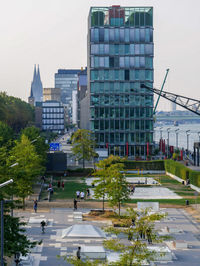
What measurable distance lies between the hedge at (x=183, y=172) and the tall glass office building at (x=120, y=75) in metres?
24.1

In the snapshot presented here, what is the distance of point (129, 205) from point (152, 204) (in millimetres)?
6743

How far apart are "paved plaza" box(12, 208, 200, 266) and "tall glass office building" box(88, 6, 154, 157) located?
62889mm

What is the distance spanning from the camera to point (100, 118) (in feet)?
381

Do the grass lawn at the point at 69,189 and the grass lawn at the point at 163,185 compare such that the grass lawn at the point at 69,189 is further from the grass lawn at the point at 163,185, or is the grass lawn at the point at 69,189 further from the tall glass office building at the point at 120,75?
the tall glass office building at the point at 120,75

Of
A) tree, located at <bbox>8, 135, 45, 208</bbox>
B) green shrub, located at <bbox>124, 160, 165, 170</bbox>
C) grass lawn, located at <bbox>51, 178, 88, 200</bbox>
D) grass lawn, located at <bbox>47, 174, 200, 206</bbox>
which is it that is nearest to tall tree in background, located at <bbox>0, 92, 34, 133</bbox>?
green shrub, located at <bbox>124, 160, 165, 170</bbox>

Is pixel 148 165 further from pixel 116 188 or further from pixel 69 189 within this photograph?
pixel 116 188

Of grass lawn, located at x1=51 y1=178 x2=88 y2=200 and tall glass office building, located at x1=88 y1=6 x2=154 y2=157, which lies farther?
tall glass office building, located at x1=88 y1=6 x2=154 y2=157

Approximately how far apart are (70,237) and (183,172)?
4105cm

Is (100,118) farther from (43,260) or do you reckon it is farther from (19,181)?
Answer: (43,260)

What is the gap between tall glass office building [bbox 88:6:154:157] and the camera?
114562mm

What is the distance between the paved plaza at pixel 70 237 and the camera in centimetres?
3506

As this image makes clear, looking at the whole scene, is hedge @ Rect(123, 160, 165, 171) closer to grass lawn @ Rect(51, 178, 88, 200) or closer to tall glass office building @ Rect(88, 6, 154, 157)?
grass lawn @ Rect(51, 178, 88, 200)

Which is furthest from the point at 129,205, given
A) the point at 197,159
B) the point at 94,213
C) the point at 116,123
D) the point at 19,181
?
the point at 116,123

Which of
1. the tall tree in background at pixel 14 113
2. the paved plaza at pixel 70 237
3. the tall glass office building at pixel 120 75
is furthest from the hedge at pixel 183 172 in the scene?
the tall tree in background at pixel 14 113
